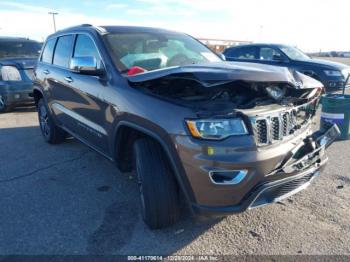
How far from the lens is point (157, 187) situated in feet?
8.95

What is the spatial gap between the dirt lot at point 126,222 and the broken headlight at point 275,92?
3.84ft

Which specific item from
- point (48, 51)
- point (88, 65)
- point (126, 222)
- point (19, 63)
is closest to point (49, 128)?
point (48, 51)

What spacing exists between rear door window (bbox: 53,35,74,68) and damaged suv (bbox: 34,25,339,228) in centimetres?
84

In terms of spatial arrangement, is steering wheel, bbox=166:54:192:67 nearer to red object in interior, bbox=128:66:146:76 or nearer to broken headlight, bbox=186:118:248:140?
red object in interior, bbox=128:66:146:76

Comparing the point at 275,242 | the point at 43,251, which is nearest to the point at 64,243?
the point at 43,251

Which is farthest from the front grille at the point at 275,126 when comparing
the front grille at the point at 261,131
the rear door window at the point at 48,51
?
the rear door window at the point at 48,51

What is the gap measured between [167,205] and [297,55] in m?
8.50

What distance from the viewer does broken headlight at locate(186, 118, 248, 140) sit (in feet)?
7.96

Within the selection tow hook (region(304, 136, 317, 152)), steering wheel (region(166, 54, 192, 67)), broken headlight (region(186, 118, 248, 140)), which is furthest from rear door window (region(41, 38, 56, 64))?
tow hook (region(304, 136, 317, 152))

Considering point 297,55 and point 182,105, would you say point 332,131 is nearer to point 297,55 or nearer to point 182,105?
point 182,105

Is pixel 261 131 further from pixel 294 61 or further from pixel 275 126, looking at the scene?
pixel 294 61

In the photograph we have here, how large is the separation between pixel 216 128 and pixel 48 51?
4.06 m

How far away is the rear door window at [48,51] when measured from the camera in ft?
17.3

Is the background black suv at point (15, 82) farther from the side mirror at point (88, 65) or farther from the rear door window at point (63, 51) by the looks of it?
the side mirror at point (88, 65)
